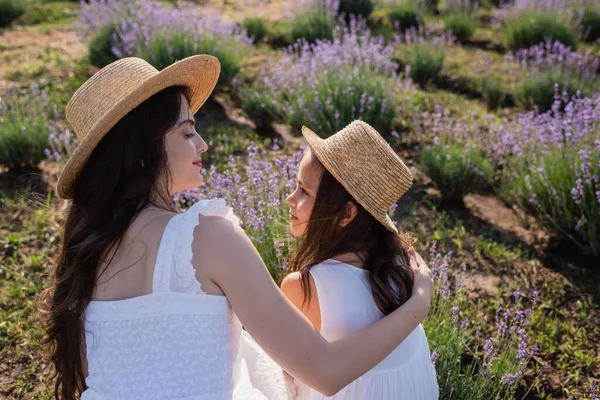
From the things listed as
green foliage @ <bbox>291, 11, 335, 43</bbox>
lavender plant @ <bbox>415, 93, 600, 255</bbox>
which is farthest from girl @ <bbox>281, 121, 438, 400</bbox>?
green foliage @ <bbox>291, 11, 335, 43</bbox>

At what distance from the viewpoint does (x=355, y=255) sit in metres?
2.25

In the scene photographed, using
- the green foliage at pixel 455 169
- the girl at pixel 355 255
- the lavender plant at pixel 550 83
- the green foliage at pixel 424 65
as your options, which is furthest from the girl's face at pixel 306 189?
the green foliage at pixel 424 65

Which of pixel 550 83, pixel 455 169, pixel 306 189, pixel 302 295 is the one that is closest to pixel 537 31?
pixel 550 83

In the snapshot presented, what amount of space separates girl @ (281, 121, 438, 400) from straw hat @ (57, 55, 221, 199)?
48 centimetres

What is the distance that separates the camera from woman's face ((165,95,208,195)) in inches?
79.1

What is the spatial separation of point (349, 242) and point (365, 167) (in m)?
0.26

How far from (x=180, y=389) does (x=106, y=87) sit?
0.94 metres

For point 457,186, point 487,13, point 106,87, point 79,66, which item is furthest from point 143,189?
point 487,13

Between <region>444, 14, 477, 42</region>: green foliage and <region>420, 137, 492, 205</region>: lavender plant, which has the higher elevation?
<region>420, 137, 492, 205</region>: lavender plant

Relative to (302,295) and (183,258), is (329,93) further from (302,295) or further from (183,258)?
(183,258)

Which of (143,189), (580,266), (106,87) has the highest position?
(106,87)

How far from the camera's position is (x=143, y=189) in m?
1.93

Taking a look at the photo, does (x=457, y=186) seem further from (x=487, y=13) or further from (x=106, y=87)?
(x=487, y=13)

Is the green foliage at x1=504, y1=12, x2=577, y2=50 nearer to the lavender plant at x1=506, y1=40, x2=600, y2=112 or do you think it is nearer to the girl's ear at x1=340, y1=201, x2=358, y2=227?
the lavender plant at x1=506, y1=40, x2=600, y2=112
